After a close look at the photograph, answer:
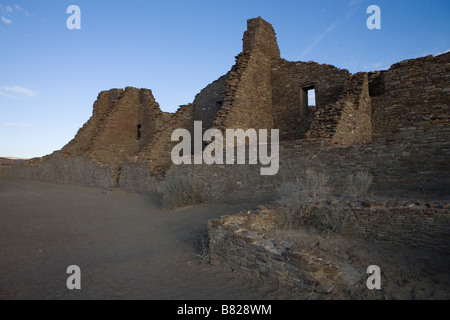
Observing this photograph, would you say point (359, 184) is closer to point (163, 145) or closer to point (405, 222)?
point (405, 222)

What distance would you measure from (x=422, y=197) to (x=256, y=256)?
3.28 m

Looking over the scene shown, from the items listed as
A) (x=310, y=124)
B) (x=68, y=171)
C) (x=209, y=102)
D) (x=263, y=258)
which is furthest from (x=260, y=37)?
(x=68, y=171)

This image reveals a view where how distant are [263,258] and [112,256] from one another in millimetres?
2444

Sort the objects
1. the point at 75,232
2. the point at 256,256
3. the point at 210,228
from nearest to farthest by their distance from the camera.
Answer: the point at 256,256, the point at 210,228, the point at 75,232

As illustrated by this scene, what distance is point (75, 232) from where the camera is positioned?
17.8 feet

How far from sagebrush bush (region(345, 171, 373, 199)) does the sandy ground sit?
1.31 metres

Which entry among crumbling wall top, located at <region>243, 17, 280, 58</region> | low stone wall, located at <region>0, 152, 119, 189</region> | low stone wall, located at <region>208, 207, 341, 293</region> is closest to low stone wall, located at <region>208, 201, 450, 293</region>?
low stone wall, located at <region>208, 207, 341, 293</region>

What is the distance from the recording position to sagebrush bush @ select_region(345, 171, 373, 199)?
501cm

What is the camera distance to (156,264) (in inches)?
150

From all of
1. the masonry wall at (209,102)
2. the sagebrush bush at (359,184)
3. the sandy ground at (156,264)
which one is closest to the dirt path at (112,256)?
the sandy ground at (156,264)

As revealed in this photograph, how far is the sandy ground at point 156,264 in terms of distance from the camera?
2850 millimetres
